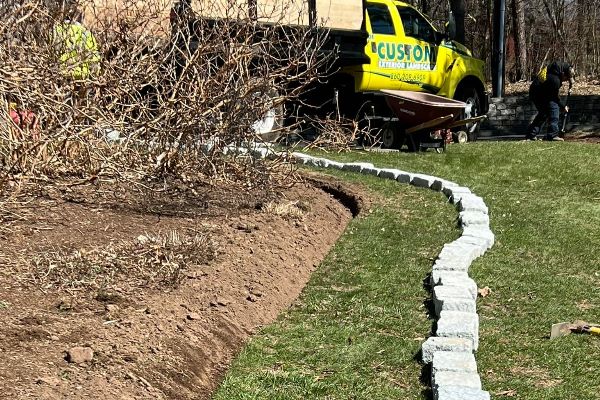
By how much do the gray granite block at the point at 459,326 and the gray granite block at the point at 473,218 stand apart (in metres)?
2.67

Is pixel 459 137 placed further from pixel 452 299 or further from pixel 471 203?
pixel 452 299

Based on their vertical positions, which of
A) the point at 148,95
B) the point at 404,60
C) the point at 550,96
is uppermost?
the point at 404,60

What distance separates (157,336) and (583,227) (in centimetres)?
469

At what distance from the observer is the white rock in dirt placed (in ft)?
11.3

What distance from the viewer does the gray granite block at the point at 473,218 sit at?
700 centimetres

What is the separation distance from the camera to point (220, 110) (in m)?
7.44

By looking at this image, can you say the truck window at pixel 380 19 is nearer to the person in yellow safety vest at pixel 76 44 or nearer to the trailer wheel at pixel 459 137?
the trailer wheel at pixel 459 137

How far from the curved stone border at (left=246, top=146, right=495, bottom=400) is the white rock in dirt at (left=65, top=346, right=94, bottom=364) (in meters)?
1.58

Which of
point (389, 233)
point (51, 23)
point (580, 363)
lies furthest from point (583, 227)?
point (51, 23)

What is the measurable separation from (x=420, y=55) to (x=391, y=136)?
2073 millimetres

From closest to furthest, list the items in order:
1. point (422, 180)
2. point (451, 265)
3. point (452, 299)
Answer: point (452, 299)
point (451, 265)
point (422, 180)

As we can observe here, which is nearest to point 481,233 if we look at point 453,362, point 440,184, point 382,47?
point 440,184

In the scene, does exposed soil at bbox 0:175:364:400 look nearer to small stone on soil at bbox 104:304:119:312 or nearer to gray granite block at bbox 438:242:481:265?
small stone on soil at bbox 104:304:119:312

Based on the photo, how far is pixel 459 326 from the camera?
422 centimetres
